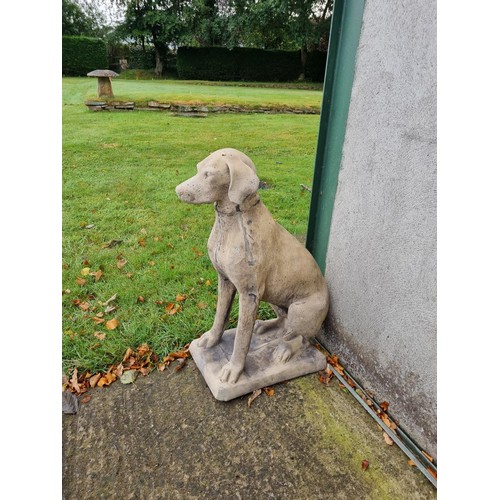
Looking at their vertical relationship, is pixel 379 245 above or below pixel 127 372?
above

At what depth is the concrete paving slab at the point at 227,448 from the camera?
1.79 meters

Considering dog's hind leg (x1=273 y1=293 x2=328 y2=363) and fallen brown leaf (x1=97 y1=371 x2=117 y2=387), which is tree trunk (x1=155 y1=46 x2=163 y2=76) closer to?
fallen brown leaf (x1=97 y1=371 x2=117 y2=387)

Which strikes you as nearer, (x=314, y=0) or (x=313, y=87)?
(x=313, y=87)

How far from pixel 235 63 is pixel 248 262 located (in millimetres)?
30471

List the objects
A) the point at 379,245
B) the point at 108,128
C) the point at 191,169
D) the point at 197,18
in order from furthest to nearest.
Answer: the point at 197,18 < the point at 108,128 < the point at 191,169 < the point at 379,245

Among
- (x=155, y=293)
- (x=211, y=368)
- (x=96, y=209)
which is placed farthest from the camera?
(x=96, y=209)

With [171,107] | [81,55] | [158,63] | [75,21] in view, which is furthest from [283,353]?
[75,21]

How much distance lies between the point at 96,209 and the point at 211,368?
357 cm

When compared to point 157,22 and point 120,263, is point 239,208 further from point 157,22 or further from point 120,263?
point 157,22

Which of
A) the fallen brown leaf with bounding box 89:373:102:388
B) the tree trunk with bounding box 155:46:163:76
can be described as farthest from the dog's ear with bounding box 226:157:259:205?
the tree trunk with bounding box 155:46:163:76

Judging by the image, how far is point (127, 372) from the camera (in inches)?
97.7
